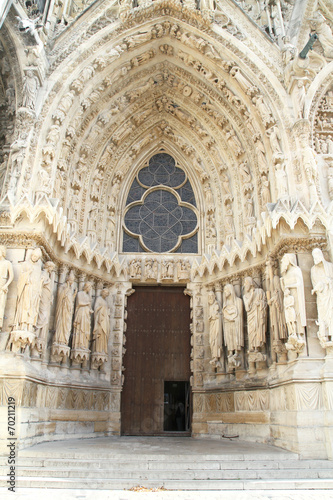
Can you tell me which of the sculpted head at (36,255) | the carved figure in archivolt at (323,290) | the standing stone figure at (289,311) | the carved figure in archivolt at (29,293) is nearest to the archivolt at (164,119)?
the sculpted head at (36,255)

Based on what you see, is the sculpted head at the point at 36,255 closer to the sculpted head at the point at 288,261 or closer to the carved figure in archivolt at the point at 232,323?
the carved figure in archivolt at the point at 232,323

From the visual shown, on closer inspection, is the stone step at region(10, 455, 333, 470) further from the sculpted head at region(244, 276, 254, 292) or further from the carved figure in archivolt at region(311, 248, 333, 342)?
the sculpted head at region(244, 276, 254, 292)

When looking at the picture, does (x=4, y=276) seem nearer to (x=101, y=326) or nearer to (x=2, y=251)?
(x=2, y=251)

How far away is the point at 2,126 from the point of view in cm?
984

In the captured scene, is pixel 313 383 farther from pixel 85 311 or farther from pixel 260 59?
pixel 260 59

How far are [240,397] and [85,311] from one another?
381cm

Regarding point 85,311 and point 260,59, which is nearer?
point 85,311

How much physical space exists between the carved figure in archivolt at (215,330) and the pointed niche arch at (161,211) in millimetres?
1909

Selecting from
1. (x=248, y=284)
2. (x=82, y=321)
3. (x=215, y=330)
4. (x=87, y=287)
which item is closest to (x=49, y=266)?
(x=87, y=287)

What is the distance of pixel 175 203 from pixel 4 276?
219 inches

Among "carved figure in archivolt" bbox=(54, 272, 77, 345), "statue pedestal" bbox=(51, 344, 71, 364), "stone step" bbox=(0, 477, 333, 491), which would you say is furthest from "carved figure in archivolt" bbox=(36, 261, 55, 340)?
"stone step" bbox=(0, 477, 333, 491)

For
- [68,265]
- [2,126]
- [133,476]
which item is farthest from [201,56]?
[133,476]

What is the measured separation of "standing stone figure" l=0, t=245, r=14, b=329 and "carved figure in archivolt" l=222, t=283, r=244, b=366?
15.2ft

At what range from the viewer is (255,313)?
28.7 ft
